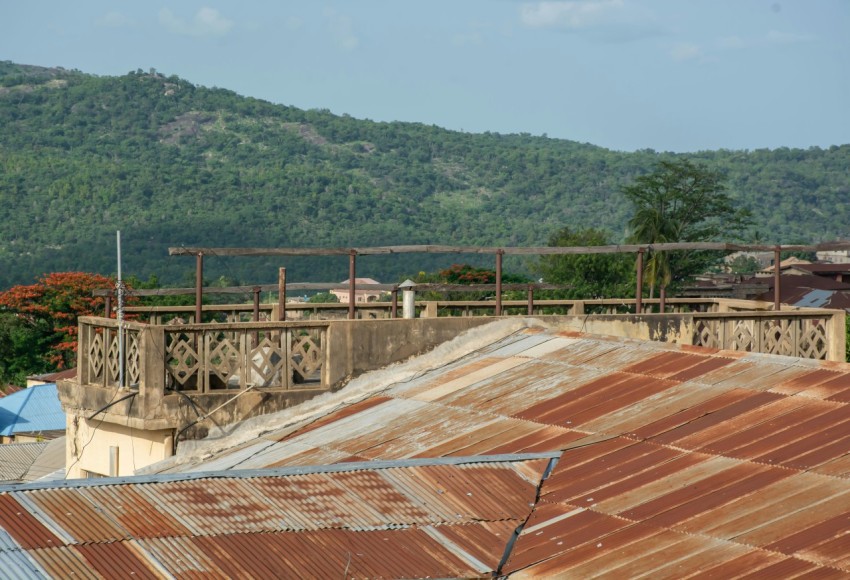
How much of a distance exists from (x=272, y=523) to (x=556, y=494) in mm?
1898

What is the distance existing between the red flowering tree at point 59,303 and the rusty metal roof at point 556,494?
140 ft

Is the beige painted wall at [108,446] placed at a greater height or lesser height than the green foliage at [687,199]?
lesser

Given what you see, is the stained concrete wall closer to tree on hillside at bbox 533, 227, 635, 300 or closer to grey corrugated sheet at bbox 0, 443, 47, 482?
grey corrugated sheet at bbox 0, 443, 47, 482

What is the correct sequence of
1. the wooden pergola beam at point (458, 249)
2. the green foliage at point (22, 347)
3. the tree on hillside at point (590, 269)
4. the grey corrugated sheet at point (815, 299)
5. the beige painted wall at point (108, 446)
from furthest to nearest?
the tree on hillside at point (590, 269) → the green foliage at point (22, 347) → the grey corrugated sheet at point (815, 299) → the wooden pergola beam at point (458, 249) → the beige painted wall at point (108, 446)

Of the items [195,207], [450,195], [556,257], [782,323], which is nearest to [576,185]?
[450,195]

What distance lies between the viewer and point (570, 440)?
31.0 feet

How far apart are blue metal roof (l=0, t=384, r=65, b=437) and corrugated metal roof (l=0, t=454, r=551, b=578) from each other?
32046 mm

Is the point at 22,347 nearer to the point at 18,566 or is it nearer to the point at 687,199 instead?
the point at 687,199

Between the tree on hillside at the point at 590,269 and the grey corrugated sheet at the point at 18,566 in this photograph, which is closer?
the grey corrugated sheet at the point at 18,566

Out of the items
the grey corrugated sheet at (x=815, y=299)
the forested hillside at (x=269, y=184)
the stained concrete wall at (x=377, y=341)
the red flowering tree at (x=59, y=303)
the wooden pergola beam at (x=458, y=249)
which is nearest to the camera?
the stained concrete wall at (x=377, y=341)

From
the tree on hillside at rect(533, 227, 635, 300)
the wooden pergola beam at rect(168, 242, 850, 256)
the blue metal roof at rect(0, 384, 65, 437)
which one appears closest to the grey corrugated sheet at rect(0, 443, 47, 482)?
the blue metal roof at rect(0, 384, 65, 437)

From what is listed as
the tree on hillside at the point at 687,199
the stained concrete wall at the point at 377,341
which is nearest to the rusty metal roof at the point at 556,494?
the stained concrete wall at the point at 377,341

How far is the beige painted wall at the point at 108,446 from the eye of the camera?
12.3m

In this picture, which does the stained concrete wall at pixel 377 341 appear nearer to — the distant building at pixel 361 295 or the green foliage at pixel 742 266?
the distant building at pixel 361 295
